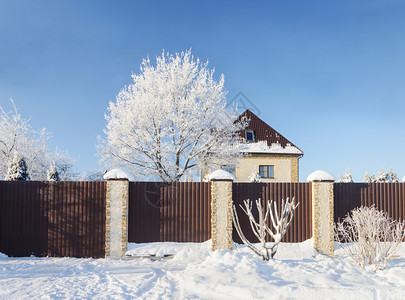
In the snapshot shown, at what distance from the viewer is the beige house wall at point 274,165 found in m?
22.8

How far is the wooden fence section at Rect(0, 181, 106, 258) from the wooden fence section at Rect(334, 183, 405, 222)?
7.04 m

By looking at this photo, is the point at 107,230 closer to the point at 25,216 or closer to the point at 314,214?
the point at 25,216

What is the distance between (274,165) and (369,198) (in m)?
12.9

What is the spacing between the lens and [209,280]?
6.48 metres

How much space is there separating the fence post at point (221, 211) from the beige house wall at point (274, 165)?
43.3ft

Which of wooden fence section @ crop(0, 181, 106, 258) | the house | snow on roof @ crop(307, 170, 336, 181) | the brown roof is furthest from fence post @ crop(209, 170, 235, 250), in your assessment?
the brown roof

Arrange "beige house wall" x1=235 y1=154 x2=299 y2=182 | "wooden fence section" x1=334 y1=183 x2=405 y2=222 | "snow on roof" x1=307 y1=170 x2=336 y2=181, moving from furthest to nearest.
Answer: "beige house wall" x1=235 y1=154 x2=299 y2=182 → "wooden fence section" x1=334 y1=183 x2=405 y2=222 → "snow on roof" x1=307 y1=170 x2=336 y2=181

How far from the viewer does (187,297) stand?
5.95m

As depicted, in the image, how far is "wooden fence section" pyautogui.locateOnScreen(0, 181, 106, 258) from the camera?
985 cm

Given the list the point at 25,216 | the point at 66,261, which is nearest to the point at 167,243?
the point at 66,261

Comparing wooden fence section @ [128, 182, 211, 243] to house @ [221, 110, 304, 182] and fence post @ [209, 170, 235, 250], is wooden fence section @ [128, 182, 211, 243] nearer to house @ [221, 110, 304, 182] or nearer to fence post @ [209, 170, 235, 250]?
fence post @ [209, 170, 235, 250]

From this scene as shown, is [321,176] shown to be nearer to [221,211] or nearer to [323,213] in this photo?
[323,213]

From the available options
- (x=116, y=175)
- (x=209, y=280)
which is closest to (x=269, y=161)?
(x=116, y=175)

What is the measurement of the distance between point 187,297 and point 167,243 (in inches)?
152
